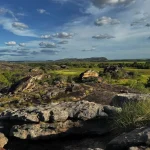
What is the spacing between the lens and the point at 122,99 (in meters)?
23.3

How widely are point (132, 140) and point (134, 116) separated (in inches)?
140

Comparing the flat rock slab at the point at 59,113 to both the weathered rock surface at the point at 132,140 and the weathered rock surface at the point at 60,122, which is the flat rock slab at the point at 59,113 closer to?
the weathered rock surface at the point at 60,122

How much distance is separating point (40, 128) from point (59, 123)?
141cm

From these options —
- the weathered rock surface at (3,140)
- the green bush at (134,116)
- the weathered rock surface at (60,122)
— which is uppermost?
the green bush at (134,116)

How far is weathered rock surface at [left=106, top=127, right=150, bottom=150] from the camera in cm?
1424

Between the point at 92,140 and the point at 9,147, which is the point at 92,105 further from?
the point at 9,147

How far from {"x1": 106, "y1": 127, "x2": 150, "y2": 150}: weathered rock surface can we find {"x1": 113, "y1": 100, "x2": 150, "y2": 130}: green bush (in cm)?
233

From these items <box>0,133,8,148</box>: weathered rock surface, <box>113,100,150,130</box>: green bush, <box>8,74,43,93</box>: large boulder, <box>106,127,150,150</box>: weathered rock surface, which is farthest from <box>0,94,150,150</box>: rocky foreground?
<box>8,74,43,93</box>: large boulder

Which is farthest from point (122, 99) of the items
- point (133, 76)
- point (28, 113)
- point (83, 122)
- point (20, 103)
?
point (133, 76)

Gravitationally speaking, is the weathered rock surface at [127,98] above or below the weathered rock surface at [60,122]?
above

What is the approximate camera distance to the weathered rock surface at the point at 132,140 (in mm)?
14240

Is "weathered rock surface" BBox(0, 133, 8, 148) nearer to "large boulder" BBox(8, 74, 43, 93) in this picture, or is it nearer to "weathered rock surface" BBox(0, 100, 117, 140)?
"weathered rock surface" BBox(0, 100, 117, 140)

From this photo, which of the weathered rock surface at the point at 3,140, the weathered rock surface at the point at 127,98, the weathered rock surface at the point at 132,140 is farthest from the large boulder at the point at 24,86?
the weathered rock surface at the point at 132,140

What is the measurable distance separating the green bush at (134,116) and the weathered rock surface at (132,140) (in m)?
2.33
